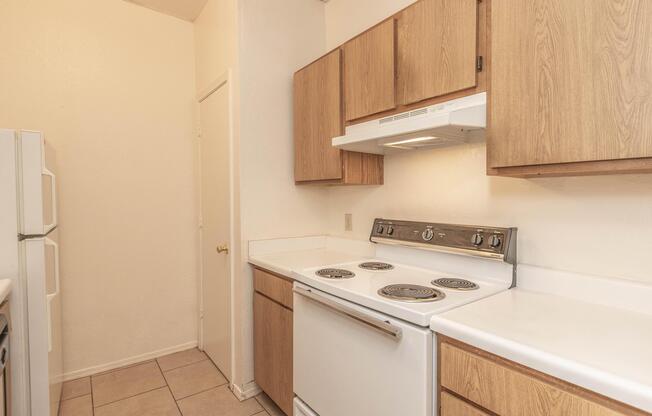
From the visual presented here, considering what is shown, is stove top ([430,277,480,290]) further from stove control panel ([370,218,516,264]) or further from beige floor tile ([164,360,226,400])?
beige floor tile ([164,360,226,400])

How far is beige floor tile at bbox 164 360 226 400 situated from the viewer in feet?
7.11

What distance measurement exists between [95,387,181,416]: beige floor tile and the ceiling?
2.67 m

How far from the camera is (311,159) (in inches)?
82.5

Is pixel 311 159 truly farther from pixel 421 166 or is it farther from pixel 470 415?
pixel 470 415

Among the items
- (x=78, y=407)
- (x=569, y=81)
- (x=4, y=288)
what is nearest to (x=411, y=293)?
(x=569, y=81)

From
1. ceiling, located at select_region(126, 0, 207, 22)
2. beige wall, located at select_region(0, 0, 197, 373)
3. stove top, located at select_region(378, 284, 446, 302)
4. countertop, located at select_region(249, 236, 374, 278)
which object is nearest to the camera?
stove top, located at select_region(378, 284, 446, 302)

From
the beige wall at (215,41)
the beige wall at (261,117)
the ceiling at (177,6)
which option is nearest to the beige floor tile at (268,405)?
the beige wall at (261,117)

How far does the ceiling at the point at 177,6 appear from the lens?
2.44m

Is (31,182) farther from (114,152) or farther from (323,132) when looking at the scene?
(323,132)

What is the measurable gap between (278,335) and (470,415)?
111 cm

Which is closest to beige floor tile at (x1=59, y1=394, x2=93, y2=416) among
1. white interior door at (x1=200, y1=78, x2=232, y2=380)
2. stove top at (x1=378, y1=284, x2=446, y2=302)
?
white interior door at (x1=200, y1=78, x2=232, y2=380)

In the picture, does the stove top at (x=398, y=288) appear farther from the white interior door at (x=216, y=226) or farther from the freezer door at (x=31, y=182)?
the freezer door at (x=31, y=182)

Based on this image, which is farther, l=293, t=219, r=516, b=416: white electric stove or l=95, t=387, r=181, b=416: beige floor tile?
l=95, t=387, r=181, b=416: beige floor tile

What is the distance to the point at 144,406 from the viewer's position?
2.00 meters
